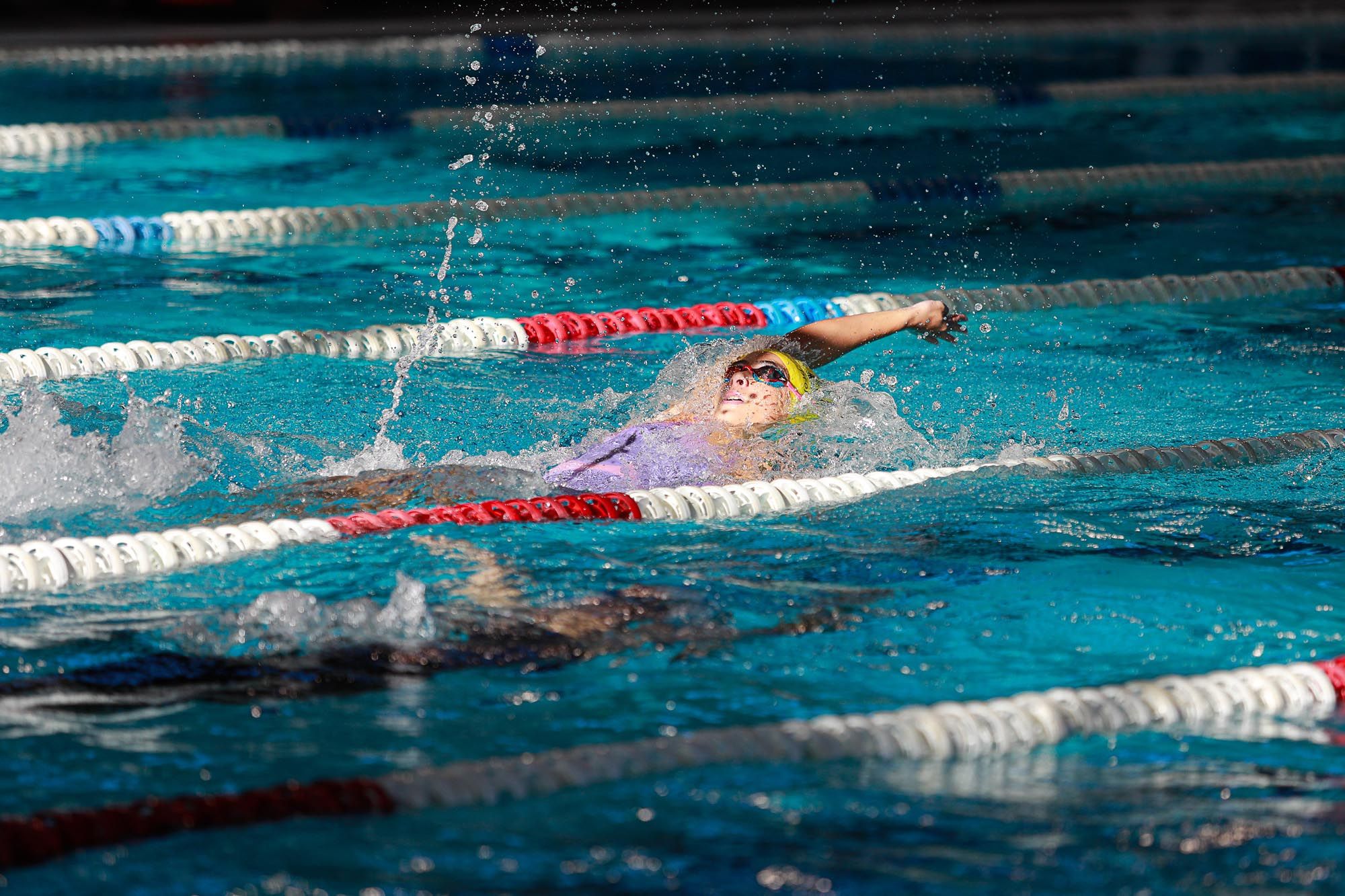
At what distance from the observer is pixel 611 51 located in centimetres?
1166

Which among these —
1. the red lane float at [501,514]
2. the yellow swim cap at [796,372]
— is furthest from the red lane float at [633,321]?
the red lane float at [501,514]

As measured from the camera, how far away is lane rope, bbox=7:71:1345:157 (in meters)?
8.27

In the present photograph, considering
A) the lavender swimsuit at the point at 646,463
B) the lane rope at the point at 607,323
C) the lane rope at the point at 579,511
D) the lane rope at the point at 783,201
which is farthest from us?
the lane rope at the point at 783,201

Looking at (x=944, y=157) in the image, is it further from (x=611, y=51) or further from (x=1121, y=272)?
(x=611, y=51)

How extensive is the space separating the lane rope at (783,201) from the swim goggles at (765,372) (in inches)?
119

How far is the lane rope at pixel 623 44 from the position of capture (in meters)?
10.7

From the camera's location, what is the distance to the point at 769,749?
2.55 metres

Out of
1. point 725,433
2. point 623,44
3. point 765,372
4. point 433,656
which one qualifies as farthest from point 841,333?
point 623,44

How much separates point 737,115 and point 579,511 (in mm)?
6009

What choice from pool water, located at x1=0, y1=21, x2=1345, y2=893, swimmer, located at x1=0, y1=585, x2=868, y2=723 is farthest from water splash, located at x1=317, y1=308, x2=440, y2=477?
swimmer, located at x1=0, y1=585, x2=868, y2=723

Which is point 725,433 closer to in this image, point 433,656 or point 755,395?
point 755,395

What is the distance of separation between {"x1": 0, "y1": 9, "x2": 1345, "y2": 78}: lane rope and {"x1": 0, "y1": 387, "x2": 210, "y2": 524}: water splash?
7.03 metres

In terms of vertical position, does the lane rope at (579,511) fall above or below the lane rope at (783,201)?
below

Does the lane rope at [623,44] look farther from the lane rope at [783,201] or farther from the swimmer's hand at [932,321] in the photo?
the swimmer's hand at [932,321]
